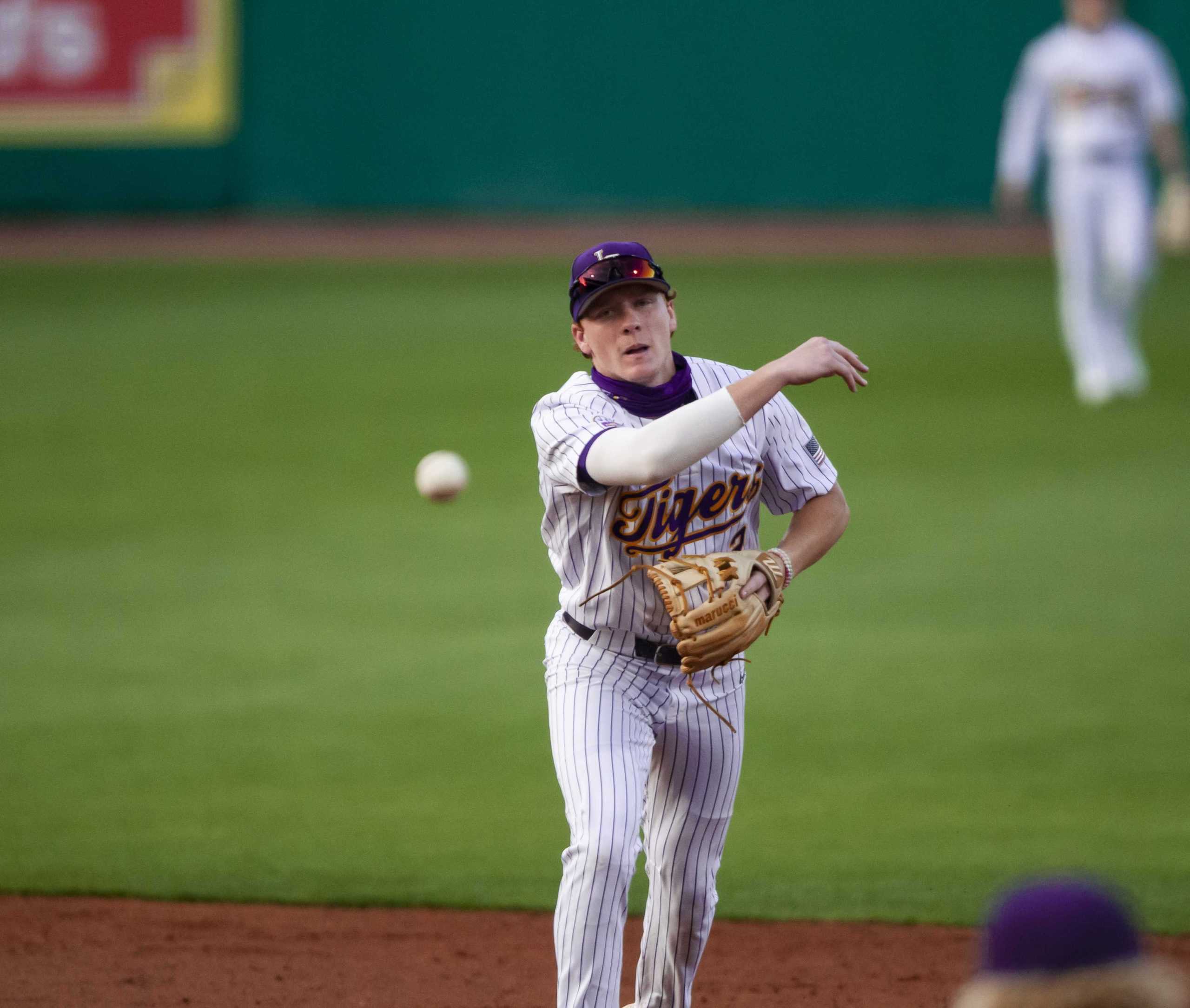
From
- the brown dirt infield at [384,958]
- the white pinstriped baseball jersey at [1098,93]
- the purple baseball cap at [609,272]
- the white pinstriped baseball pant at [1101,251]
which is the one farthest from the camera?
the white pinstriped baseball jersey at [1098,93]

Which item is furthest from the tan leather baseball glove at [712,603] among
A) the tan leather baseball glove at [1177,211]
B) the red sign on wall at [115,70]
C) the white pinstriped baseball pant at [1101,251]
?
the red sign on wall at [115,70]

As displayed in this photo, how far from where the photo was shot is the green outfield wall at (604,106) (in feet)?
79.3

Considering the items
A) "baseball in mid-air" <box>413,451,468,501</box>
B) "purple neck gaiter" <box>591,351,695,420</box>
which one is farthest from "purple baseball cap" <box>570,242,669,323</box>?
"baseball in mid-air" <box>413,451,468,501</box>

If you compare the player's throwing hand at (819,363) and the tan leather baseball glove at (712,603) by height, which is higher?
the player's throwing hand at (819,363)

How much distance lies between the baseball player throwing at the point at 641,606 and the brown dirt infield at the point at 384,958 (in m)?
0.63

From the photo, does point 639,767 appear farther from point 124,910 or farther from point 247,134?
point 247,134

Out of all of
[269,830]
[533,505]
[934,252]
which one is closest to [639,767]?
[269,830]

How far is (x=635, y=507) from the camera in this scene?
142 inches

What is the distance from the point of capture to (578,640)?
3.68 meters

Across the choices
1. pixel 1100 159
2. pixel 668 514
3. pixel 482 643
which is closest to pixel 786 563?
pixel 668 514

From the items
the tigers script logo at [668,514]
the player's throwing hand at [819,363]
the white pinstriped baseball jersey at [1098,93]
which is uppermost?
the white pinstriped baseball jersey at [1098,93]

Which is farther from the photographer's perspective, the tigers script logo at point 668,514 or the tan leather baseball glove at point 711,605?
the tigers script logo at point 668,514

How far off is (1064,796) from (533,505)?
5.12 metres

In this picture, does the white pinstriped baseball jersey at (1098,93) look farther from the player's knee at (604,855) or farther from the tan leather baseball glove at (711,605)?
the player's knee at (604,855)
